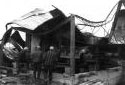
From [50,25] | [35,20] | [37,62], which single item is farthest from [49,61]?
[35,20]

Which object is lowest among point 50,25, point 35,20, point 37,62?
point 37,62

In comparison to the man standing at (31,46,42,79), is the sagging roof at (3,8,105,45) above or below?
above

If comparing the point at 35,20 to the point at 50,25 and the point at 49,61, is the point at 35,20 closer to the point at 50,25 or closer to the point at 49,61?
the point at 50,25

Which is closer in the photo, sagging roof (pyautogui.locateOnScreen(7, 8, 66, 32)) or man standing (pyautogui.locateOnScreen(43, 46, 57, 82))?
man standing (pyautogui.locateOnScreen(43, 46, 57, 82))

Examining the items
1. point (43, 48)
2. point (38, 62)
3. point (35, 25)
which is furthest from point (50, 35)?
point (38, 62)

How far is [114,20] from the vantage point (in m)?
15.0

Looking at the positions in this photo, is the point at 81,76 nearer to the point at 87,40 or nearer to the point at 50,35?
the point at 87,40

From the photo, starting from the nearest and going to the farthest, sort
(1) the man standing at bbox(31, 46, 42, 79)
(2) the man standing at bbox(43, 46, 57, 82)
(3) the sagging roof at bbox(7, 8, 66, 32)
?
(2) the man standing at bbox(43, 46, 57, 82), (1) the man standing at bbox(31, 46, 42, 79), (3) the sagging roof at bbox(7, 8, 66, 32)

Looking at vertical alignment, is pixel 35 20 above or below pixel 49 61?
above

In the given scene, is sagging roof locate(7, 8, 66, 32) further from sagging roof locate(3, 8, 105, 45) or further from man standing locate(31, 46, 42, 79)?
man standing locate(31, 46, 42, 79)

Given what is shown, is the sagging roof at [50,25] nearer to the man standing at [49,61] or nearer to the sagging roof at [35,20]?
the sagging roof at [35,20]

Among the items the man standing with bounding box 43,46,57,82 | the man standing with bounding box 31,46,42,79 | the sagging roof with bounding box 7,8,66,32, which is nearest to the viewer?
the man standing with bounding box 43,46,57,82

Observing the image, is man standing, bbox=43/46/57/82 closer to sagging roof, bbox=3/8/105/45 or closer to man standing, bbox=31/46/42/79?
man standing, bbox=31/46/42/79

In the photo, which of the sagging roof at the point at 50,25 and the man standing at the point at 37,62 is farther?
the sagging roof at the point at 50,25
